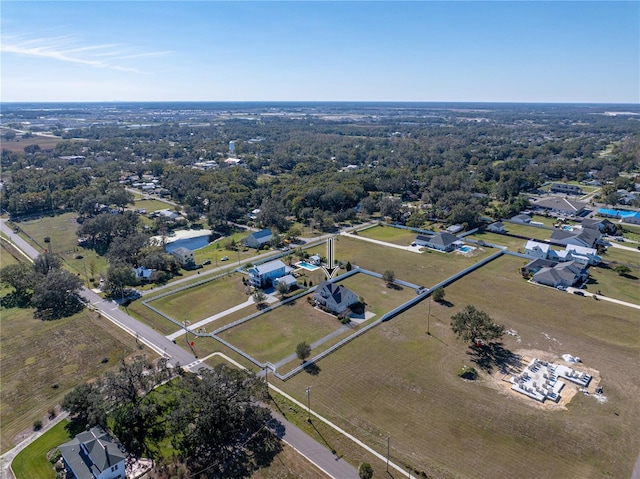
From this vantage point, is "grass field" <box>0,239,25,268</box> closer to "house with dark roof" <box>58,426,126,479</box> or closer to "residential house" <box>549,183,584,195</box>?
"house with dark roof" <box>58,426,126,479</box>

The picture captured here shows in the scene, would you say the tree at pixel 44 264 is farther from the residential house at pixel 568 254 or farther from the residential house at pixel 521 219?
the residential house at pixel 521 219

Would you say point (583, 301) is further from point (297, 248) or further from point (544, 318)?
point (297, 248)

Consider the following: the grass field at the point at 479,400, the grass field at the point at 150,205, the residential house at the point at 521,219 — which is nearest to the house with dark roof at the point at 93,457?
the grass field at the point at 479,400

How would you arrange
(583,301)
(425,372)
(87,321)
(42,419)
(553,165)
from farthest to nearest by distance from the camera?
(553,165), (583,301), (87,321), (425,372), (42,419)

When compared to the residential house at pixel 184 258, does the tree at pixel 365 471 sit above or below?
above

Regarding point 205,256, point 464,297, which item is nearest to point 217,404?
point 464,297

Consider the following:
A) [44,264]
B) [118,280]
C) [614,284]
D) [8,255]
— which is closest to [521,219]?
[614,284]
